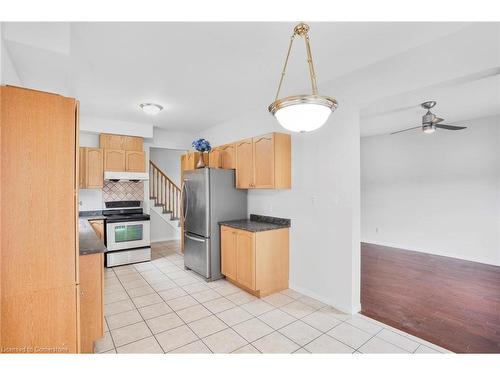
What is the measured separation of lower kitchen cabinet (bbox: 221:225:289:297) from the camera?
3191mm

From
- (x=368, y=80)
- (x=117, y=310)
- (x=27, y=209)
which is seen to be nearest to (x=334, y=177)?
(x=368, y=80)

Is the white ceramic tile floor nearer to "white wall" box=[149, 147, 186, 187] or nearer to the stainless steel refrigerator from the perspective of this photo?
the stainless steel refrigerator

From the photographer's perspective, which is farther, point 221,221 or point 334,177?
point 221,221

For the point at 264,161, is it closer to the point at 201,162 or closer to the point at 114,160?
the point at 201,162

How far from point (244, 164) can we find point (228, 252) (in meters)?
1.31

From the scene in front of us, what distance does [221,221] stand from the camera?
3.86 m

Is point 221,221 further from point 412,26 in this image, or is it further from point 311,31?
point 412,26

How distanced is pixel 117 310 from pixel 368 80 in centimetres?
370

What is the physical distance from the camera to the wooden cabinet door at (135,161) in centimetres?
491

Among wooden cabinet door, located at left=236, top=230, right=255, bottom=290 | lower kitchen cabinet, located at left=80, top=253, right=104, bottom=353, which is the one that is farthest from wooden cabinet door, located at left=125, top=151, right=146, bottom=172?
lower kitchen cabinet, located at left=80, top=253, right=104, bottom=353

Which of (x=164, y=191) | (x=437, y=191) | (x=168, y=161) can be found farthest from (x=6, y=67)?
(x=437, y=191)

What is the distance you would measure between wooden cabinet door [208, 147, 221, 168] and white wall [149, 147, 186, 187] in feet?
8.37

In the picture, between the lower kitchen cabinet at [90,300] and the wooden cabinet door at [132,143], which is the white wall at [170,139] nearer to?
the wooden cabinet door at [132,143]

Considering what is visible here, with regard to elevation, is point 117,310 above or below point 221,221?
below
